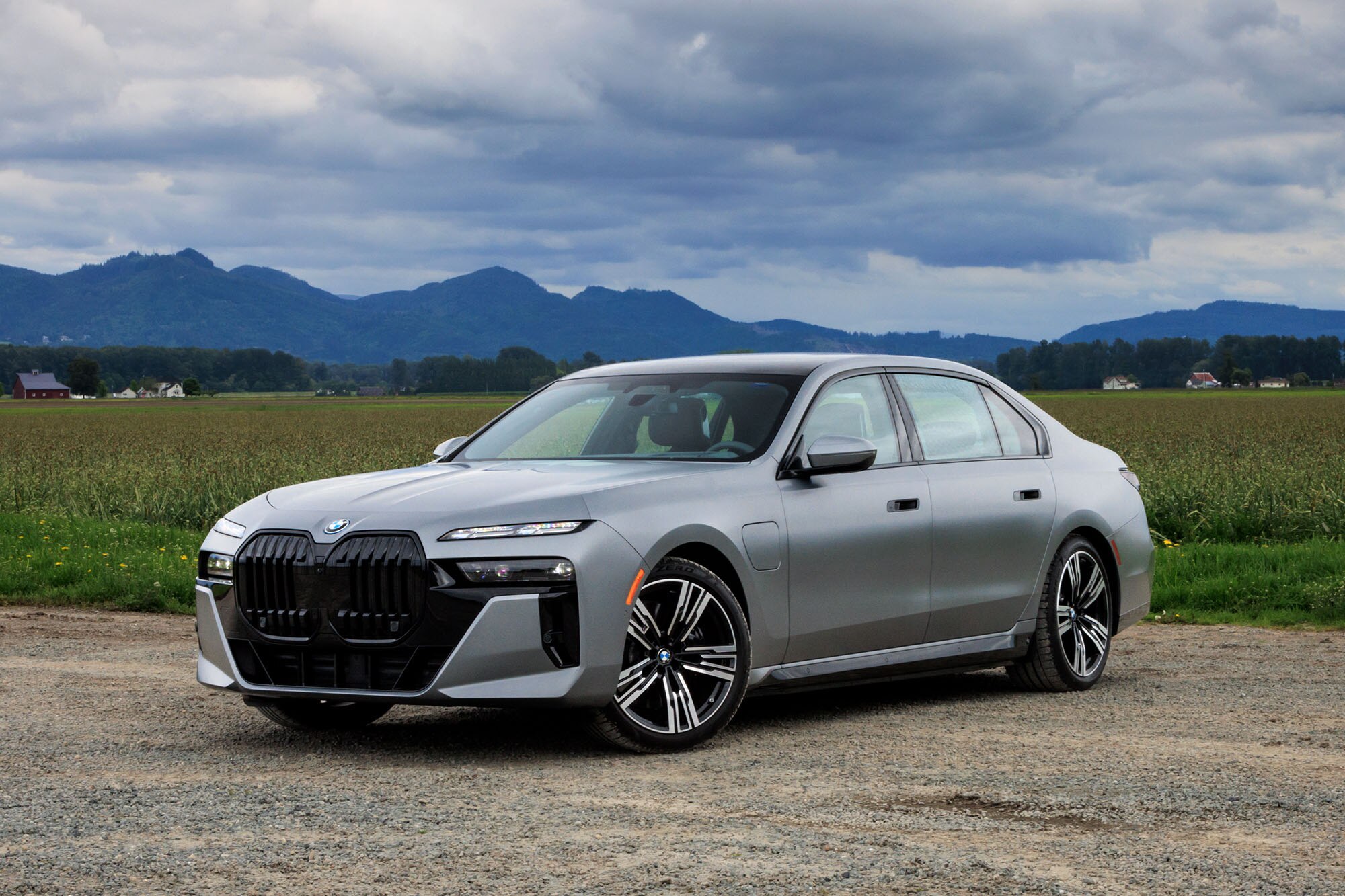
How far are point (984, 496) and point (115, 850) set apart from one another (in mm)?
4601

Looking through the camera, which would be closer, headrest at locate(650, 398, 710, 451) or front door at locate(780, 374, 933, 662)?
front door at locate(780, 374, 933, 662)

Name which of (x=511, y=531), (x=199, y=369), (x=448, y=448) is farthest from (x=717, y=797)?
(x=199, y=369)

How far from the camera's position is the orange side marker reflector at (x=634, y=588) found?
20.2 ft

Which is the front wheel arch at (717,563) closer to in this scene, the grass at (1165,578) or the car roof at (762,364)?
the car roof at (762,364)

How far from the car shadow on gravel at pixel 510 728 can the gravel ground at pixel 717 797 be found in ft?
0.08

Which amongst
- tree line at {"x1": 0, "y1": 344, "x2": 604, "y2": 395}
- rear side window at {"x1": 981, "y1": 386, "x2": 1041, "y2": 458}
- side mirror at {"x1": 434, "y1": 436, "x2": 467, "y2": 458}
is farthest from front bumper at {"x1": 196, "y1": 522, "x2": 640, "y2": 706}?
tree line at {"x1": 0, "y1": 344, "x2": 604, "y2": 395}

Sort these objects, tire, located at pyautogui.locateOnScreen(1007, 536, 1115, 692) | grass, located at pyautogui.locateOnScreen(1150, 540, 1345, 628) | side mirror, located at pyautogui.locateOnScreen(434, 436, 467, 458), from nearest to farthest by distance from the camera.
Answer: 1. side mirror, located at pyautogui.locateOnScreen(434, 436, 467, 458)
2. tire, located at pyautogui.locateOnScreen(1007, 536, 1115, 692)
3. grass, located at pyautogui.locateOnScreen(1150, 540, 1345, 628)

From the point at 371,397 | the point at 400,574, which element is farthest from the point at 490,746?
the point at 371,397

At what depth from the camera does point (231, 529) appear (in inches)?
263

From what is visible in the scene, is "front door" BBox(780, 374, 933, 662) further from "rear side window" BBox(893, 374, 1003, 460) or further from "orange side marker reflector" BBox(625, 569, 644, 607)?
"orange side marker reflector" BBox(625, 569, 644, 607)

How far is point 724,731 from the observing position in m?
7.01

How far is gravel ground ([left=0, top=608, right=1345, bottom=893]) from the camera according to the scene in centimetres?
449

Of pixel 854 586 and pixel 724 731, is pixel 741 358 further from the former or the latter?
pixel 724 731

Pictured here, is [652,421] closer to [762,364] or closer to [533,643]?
[762,364]
